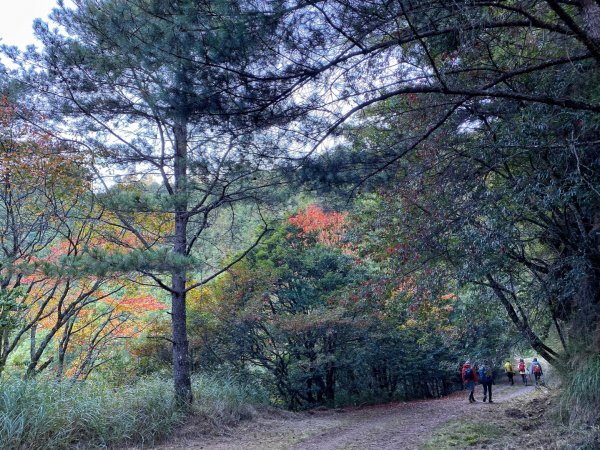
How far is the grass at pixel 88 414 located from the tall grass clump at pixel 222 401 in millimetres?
19

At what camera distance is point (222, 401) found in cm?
794

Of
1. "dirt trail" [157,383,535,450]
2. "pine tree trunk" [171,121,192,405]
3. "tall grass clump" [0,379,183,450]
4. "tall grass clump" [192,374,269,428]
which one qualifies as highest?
"pine tree trunk" [171,121,192,405]

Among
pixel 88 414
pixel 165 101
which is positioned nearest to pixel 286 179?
pixel 165 101

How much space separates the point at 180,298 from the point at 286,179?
367cm

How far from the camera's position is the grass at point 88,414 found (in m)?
5.02

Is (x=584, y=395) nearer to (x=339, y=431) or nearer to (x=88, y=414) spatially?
(x=339, y=431)

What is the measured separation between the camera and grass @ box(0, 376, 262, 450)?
5016 mm

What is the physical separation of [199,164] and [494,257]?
4595mm

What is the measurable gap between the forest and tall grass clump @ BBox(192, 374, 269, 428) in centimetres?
7

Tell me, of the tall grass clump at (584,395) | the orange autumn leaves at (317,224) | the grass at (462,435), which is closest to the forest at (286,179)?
the tall grass clump at (584,395)

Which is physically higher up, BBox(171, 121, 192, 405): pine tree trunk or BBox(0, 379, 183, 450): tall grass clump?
BBox(171, 121, 192, 405): pine tree trunk

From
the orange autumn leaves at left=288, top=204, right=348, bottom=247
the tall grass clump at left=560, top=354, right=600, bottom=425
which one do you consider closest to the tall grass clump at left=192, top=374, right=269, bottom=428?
the orange autumn leaves at left=288, top=204, right=348, bottom=247

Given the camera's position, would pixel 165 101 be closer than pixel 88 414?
Yes

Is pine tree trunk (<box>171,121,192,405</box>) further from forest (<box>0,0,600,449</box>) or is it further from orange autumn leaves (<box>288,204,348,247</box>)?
orange autumn leaves (<box>288,204,348,247</box>)
